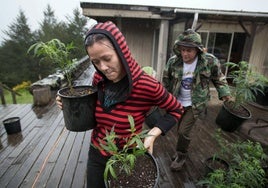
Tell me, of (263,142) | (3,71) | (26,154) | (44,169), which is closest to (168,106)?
(44,169)

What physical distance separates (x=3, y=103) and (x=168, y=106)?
5.03 m

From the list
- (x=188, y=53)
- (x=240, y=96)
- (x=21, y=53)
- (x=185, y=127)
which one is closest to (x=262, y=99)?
(x=240, y=96)

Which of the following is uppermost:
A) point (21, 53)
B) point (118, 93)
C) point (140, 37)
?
point (140, 37)

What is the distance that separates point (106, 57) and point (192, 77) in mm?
1377

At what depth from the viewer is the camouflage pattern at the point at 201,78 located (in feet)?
6.57

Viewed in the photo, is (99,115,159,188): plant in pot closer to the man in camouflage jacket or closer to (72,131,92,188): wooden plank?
the man in camouflage jacket

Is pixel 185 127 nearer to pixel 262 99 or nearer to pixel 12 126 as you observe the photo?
pixel 262 99

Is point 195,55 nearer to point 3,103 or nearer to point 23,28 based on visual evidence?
point 3,103

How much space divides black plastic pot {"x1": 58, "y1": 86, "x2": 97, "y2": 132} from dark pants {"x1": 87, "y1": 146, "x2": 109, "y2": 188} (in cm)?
19

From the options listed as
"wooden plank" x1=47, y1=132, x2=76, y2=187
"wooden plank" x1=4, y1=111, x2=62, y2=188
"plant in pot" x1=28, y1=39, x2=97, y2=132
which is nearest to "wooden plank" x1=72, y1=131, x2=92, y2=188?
"wooden plank" x1=47, y1=132, x2=76, y2=187

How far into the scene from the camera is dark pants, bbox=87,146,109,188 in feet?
4.08

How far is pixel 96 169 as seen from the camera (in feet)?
4.12

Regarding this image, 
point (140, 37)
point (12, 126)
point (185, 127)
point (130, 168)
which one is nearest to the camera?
point (130, 168)

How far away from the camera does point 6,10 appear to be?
5335 inches
